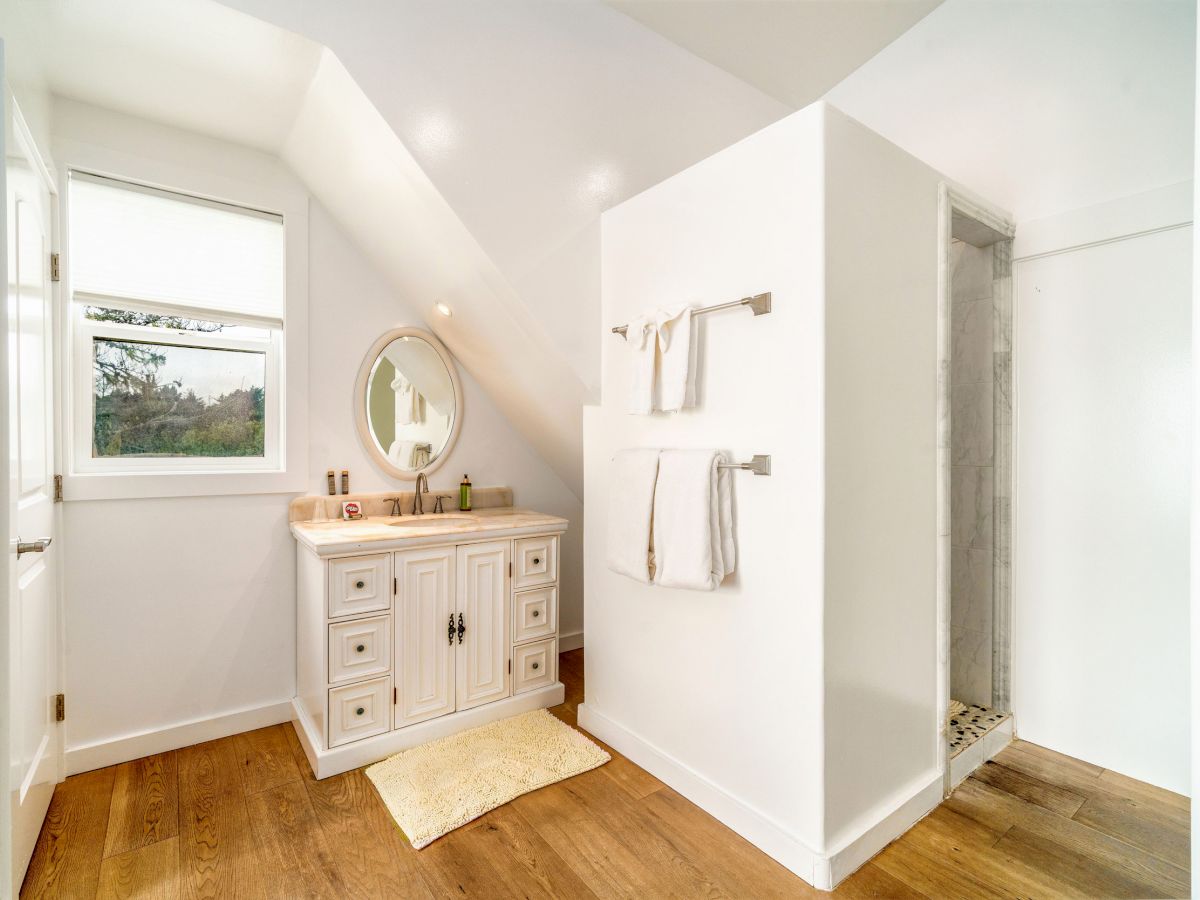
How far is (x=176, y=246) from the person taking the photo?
2.36 metres

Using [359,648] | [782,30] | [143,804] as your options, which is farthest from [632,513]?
[782,30]

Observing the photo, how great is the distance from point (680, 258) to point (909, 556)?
120 cm

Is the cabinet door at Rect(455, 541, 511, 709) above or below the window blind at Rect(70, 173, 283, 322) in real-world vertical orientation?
below

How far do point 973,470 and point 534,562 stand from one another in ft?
6.14

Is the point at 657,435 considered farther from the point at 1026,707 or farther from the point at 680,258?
the point at 1026,707

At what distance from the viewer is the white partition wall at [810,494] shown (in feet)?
5.25

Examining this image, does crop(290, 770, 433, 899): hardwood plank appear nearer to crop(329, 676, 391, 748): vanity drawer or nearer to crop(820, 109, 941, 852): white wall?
crop(329, 676, 391, 748): vanity drawer

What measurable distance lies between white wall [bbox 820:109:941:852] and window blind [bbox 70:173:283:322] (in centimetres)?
221

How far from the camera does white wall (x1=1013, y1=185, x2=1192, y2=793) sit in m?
1.97

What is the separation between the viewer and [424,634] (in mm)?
2322

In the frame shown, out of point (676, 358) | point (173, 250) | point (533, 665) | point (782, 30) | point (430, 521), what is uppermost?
point (782, 30)

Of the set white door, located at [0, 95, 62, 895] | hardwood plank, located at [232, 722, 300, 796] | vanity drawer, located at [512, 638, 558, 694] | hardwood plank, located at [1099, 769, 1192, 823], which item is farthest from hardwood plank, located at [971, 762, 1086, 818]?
Result: white door, located at [0, 95, 62, 895]

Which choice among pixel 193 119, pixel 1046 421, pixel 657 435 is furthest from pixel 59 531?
pixel 1046 421

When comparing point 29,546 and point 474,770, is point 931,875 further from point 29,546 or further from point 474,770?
point 29,546
